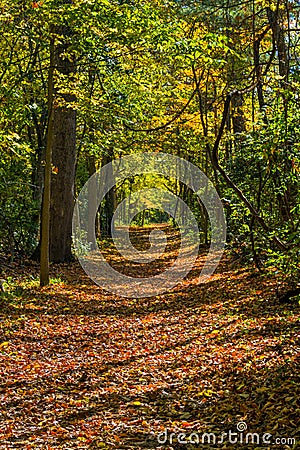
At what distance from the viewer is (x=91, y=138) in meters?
18.7

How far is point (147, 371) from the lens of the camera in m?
6.26

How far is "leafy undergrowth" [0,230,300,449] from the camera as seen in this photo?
4.47m

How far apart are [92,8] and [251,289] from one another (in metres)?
6.37
